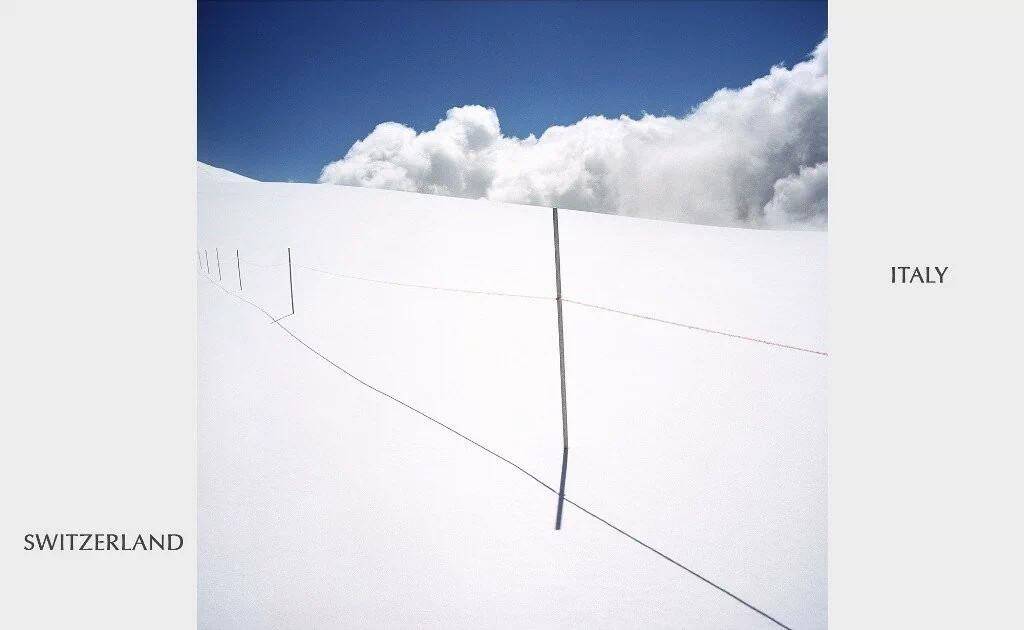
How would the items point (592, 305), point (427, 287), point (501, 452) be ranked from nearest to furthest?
point (501, 452) < point (592, 305) < point (427, 287)

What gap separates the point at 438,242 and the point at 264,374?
3.04 metres

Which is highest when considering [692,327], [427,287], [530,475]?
[427,287]

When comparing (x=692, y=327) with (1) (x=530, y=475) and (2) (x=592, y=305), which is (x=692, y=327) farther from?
(1) (x=530, y=475)

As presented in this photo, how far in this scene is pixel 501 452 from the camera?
192 centimetres

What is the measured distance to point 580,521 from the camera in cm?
157

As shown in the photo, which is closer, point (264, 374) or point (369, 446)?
point (369, 446)

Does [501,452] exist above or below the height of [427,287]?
below

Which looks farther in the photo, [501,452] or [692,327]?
[692,327]

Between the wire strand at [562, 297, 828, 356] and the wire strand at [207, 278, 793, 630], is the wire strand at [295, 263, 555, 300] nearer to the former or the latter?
the wire strand at [562, 297, 828, 356]

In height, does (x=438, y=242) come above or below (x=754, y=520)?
above

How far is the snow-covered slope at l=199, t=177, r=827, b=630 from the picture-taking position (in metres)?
1.34

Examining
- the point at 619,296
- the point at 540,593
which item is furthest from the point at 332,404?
the point at 619,296

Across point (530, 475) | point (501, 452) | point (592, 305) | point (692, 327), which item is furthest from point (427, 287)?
point (530, 475)

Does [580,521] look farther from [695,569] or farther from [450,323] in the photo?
[450,323]
